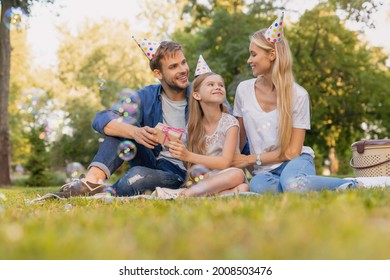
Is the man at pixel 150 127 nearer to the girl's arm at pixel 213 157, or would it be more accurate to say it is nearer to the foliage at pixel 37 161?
the girl's arm at pixel 213 157

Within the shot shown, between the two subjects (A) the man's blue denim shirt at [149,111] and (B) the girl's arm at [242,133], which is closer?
(B) the girl's arm at [242,133]

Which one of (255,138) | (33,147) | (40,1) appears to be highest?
(40,1)

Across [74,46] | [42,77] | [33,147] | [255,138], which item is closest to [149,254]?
[255,138]

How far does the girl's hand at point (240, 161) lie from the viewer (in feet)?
16.8

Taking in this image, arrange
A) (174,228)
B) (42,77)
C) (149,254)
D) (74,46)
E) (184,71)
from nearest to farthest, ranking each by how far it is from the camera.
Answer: (149,254) → (174,228) → (184,71) → (42,77) → (74,46)

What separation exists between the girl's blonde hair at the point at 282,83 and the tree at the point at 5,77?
10.4m

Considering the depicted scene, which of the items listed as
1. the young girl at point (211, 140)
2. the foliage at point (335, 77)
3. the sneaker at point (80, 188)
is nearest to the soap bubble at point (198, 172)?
the young girl at point (211, 140)

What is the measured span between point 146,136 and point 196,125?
0.47 m

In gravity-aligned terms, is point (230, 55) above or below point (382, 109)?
above

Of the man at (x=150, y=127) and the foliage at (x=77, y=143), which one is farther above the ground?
the man at (x=150, y=127)

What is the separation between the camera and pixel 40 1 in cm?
1427

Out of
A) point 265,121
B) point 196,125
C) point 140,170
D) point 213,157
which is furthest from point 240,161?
point 140,170
